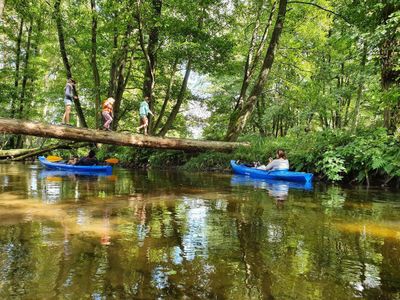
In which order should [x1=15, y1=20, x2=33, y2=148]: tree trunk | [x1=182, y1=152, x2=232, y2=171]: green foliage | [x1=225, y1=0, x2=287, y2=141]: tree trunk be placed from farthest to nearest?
[x1=15, y1=20, x2=33, y2=148]: tree trunk → [x1=182, y1=152, x2=232, y2=171]: green foliage → [x1=225, y1=0, x2=287, y2=141]: tree trunk

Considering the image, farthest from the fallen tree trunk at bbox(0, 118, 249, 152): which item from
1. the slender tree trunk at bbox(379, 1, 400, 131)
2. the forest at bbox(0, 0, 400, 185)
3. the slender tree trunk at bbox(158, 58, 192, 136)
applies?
the slender tree trunk at bbox(379, 1, 400, 131)

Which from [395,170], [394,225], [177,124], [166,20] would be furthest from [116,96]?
[394,225]

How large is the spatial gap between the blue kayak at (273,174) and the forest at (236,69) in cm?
90

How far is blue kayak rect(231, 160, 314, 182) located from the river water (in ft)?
13.6

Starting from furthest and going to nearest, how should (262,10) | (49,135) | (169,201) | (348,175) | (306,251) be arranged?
1. (262,10)
2. (348,175)
3. (49,135)
4. (169,201)
5. (306,251)

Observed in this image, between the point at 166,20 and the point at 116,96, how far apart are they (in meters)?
5.89


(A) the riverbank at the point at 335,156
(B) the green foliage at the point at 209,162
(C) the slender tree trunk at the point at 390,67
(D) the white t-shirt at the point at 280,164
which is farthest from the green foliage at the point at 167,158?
(C) the slender tree trunk at the point at 390,67

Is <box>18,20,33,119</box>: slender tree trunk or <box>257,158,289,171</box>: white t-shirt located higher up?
<box>18,20,33,119</box>: slender tree trunk

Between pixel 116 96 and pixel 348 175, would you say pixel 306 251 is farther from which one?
pixel 116 96

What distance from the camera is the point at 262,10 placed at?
64.3 ft

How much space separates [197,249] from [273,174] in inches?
363

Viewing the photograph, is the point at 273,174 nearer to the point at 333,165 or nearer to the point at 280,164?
the point at 280,164

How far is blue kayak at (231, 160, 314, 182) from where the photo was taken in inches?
470

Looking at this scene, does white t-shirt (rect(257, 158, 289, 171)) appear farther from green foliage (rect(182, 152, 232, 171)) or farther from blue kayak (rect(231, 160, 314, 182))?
green foliage (rect(182, 152, 232, 171))
